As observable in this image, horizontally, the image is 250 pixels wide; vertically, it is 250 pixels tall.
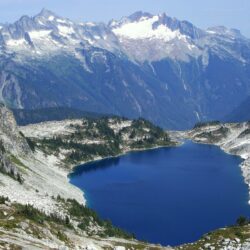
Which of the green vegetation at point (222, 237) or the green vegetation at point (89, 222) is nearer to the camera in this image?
the green vegetation at point (222, 237)

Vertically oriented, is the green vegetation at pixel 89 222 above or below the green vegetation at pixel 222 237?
above

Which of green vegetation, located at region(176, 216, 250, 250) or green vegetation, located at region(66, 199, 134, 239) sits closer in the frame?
green vegetation, located at region(176, 216, 250, 250)

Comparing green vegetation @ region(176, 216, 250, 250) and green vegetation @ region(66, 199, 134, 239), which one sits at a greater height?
green vegetation @ region(66, 199, 134, 239)

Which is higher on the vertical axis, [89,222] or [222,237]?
[89,222]

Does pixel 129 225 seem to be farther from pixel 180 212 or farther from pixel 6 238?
pixel 6 238

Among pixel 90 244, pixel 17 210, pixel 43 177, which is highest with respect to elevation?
pixel 43 177

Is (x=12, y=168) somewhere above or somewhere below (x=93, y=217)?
above

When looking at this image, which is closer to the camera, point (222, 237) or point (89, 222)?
point (222, 237)

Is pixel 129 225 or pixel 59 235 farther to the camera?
pixel 129 225

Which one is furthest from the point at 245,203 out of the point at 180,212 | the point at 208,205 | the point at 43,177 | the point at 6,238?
the point at 6,238

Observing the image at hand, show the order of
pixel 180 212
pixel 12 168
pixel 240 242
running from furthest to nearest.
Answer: pixel 180 212 < pixel 12 168 < pixel 240 242

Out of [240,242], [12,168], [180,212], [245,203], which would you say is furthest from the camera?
[245,203]
